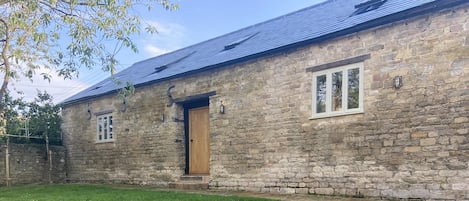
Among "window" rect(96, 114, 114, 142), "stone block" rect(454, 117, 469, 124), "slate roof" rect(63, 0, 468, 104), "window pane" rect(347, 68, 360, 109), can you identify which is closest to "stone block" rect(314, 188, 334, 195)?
"window pane" rect(347, 68, 360, 109)

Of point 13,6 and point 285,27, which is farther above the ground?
point 285,27

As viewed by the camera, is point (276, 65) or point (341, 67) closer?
point (341, 67)

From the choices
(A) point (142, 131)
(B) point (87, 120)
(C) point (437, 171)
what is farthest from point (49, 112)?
(C) point (437, 171)

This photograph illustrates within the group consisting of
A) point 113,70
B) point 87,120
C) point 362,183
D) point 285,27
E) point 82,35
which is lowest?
point 362,183

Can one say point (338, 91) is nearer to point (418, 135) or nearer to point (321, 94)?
point (321, 94)

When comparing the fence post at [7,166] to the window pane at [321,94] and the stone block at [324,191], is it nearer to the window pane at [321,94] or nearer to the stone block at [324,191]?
the stone block at [324,191]

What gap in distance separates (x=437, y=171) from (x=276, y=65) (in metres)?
4.28

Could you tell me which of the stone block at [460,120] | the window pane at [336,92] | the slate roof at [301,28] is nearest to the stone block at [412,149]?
the stone block at [460,120]

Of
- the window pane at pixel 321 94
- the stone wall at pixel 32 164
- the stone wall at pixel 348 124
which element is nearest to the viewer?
the stone wall at pixel 348 124

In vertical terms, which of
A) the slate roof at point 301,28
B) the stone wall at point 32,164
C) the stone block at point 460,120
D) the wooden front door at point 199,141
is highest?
the slate roof at point 301,28

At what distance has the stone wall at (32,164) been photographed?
49.4 ft

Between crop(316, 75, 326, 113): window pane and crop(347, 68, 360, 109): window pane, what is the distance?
60 cm

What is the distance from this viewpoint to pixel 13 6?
6.67m

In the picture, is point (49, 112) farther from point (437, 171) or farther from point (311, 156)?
point (437, 171)
